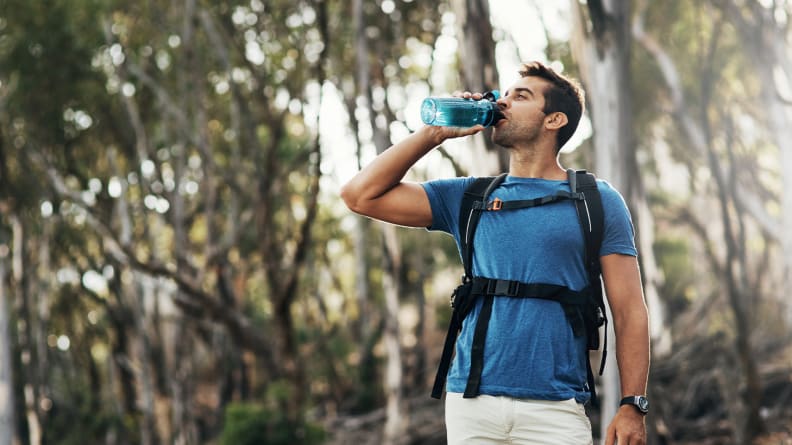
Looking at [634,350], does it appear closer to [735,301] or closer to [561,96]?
[561,96]

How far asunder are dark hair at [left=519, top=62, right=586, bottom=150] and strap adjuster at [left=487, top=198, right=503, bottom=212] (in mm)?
309

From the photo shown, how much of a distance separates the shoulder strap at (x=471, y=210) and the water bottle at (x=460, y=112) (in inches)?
7.8

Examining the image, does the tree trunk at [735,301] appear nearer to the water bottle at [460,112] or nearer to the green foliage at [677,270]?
the green foliage at [677,270]

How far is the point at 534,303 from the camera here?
9.75ft

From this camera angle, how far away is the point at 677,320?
57.1 ft

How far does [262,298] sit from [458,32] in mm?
19816

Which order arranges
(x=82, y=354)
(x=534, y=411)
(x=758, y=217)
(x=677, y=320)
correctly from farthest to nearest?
(x=82, y=354) → (x=677, y=320) → (x=758, y=217) → (x=534, y=411)

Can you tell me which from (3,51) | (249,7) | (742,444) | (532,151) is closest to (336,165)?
(249,7)

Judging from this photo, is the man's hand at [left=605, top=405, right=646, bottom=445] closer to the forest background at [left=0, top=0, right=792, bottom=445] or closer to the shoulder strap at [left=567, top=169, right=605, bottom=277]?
the shoulder strap at [left=567, top=169, right=605, bottom=277]

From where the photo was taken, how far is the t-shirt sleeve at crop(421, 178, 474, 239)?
3240 millimetres

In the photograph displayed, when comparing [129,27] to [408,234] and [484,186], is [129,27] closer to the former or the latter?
[408,234]

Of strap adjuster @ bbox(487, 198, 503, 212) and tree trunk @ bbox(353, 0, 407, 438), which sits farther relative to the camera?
tree trunk @ bbox(353, 0, 407, 438)

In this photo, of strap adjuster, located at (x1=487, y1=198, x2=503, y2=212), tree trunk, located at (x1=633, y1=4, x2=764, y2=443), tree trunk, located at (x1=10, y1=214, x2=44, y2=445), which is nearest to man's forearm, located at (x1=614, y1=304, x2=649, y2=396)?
strap adjuster, located at (x1=487, y1=198, x2=503, y2=212)

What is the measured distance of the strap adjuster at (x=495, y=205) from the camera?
3090 millimetres
